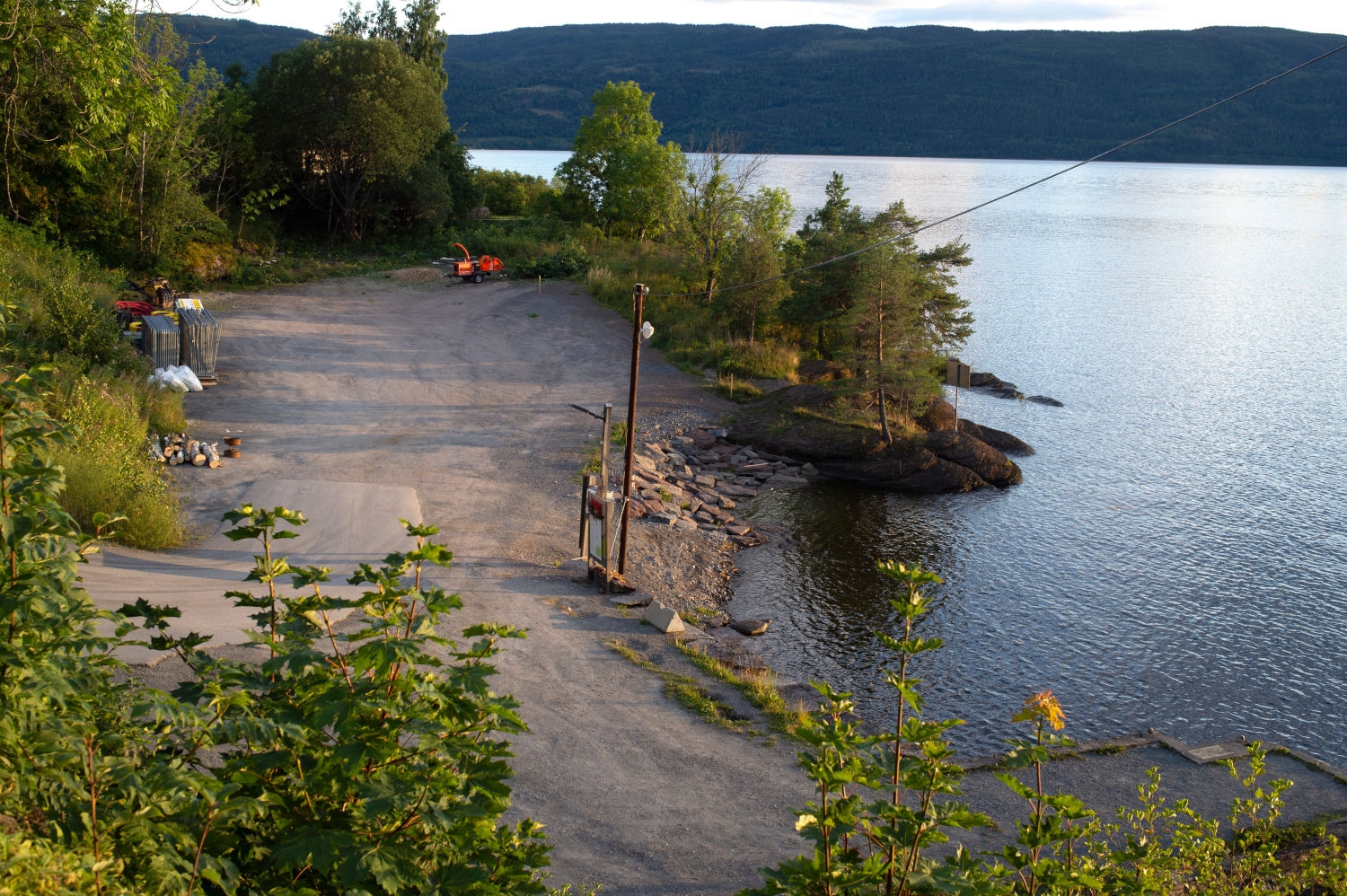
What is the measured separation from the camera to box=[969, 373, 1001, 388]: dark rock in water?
3528 cm

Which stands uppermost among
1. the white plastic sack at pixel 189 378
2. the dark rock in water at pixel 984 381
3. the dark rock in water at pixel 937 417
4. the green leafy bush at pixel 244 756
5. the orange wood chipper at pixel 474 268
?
the orange wood chipper at pixel 474 268

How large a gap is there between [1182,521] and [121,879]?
2389cm

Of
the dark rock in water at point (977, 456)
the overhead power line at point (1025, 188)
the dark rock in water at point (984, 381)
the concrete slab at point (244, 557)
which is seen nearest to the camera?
the concrete slab at point (244, 557)

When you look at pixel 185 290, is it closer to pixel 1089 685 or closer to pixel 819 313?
pixel 819 313

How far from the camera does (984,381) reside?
35.5m

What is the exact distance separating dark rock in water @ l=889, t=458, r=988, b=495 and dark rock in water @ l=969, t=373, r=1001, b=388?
11300 mm

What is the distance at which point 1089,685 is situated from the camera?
48.9ft

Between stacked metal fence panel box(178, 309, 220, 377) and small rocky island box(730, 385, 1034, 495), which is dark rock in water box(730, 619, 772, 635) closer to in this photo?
small rocky island box(730, 385, 1034, 495)

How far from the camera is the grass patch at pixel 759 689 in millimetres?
10977

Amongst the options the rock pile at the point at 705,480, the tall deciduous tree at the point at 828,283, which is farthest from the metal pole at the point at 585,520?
the tall deciduous tree at the point at 828,283

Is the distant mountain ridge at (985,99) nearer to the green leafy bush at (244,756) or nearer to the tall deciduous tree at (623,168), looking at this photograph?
the tall deciduous tree at (623,168)

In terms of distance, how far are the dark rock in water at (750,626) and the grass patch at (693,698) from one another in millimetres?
3507

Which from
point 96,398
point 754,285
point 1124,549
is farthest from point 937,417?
point 96,398

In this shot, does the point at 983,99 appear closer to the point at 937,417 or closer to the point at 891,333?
the point at 937,417
